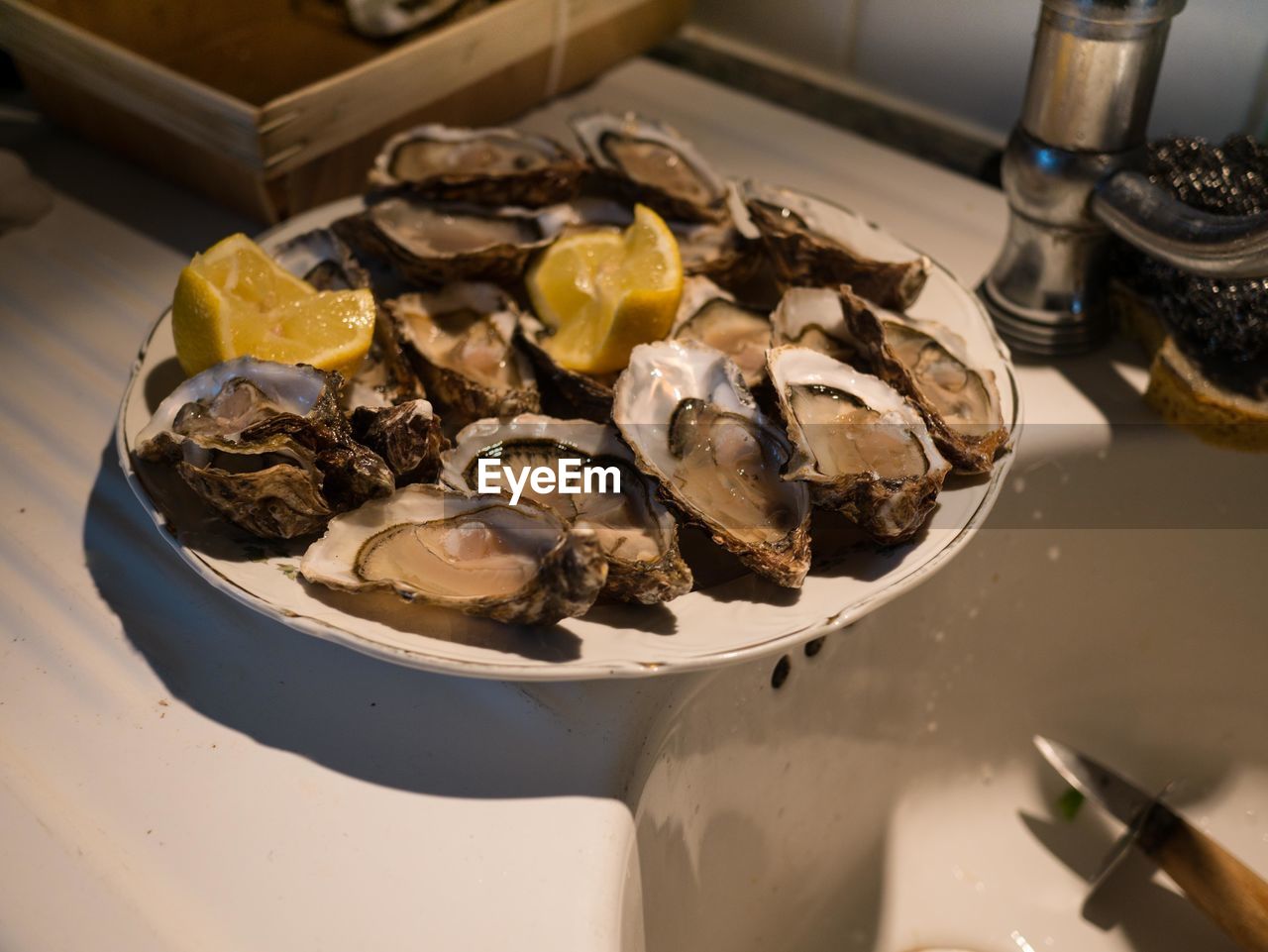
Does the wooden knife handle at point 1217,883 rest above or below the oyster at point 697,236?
below

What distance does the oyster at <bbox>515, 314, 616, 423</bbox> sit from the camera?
29.8 inches

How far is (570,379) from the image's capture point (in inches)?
30.3

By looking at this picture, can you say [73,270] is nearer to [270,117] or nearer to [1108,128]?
[270,117]

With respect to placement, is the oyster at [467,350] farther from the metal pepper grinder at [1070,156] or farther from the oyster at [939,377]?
the metal pepper grinder at [1070,156]

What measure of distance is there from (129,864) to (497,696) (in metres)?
0.22

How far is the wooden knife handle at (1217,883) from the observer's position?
2.52 feet

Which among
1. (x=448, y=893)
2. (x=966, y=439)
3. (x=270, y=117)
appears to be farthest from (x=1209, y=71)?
(x=448, y=893)

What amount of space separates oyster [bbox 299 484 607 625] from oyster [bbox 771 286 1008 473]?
0.27 metres

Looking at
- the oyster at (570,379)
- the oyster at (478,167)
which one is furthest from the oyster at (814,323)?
the oyster at (478,167)

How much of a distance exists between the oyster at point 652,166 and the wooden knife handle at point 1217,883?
618 millimetres

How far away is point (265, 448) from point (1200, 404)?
0.69m

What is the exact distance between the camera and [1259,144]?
88 cm

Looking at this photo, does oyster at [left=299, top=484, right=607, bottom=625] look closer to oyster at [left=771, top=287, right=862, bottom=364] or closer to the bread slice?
oyster at [left=771, top=287, right=862, bottom=364]

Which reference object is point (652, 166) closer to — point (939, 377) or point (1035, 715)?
point (939, 377)
